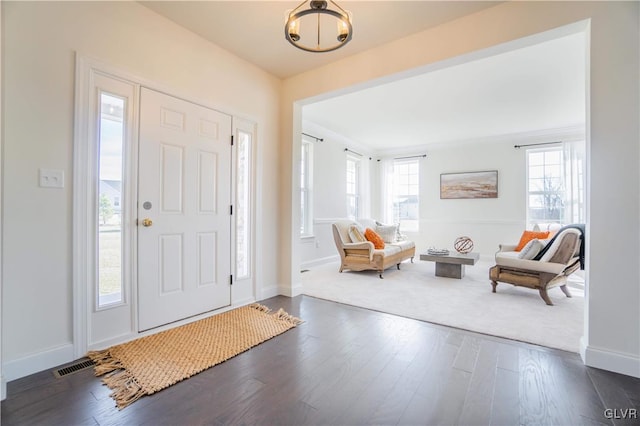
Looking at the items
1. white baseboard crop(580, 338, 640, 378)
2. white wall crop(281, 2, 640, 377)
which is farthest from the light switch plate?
white baseboard crop(580, 338, 640, 378)

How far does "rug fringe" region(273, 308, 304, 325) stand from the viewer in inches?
108

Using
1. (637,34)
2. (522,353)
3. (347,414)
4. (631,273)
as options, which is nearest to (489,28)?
(637,34)

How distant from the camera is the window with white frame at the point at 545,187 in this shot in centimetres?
572

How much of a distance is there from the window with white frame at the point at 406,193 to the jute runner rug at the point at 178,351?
17.2 feet

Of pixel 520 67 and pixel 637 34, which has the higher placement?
pixel 520 67

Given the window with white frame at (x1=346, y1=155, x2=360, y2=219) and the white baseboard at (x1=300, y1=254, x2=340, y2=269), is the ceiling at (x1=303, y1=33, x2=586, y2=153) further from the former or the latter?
the white baseboard at (x1=300, y1=254, x2=340, y2=269)

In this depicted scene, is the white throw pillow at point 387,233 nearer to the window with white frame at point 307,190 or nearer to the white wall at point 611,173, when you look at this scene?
the window with white frame at point 307,190

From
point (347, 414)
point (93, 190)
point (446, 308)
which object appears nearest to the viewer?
point (347, 414)

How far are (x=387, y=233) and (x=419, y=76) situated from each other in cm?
307

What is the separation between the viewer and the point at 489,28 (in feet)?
7.80

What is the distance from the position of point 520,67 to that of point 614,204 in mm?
2125

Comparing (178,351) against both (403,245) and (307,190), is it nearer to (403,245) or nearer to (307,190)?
(307,190)

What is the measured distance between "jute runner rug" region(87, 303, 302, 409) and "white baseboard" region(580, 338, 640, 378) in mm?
2188

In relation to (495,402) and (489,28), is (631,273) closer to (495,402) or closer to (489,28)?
(495,402)
